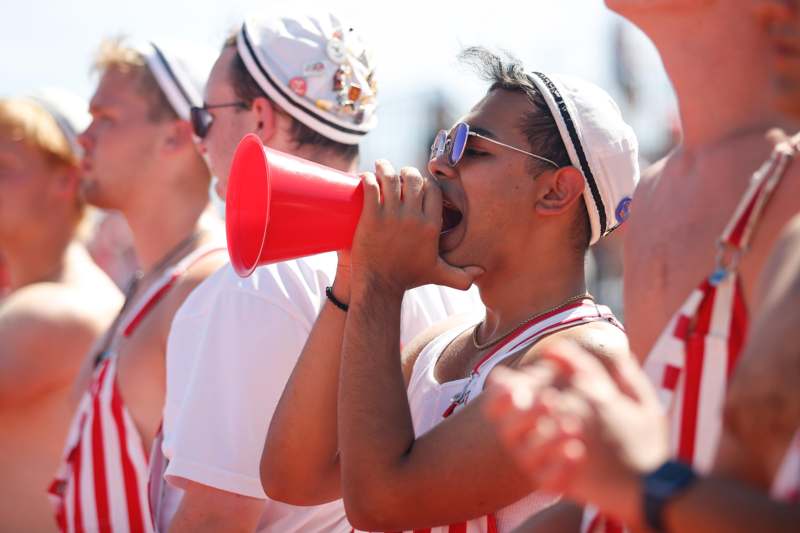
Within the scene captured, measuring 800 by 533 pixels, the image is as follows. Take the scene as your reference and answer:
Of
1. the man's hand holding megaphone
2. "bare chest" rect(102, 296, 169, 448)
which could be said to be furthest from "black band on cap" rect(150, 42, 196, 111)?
the man's hand holding megaphone

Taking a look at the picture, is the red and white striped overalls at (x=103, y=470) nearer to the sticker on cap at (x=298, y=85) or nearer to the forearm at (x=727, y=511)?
the sticker on cap at (x=298, y=85)

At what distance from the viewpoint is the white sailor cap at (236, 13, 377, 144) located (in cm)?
395

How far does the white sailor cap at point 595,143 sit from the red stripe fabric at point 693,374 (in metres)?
1.14

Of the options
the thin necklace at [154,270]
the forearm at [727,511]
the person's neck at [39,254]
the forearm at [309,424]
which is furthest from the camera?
the person's neck at [39,254]

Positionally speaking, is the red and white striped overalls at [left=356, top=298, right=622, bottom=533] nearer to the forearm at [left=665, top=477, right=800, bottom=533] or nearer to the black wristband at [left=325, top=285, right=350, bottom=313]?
the black wristband at [left=325, top=285, right=350, bottom=313]

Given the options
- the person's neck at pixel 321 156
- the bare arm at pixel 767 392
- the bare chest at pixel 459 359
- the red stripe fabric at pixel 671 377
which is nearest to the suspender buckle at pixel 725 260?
the red stripe fabric at pixel 671 377

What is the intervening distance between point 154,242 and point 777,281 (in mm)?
3384

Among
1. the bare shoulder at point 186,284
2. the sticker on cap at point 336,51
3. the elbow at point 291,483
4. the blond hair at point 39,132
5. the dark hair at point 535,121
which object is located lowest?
the blond hair at point 39,132

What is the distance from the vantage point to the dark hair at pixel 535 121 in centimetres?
320

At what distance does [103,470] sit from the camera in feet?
12.9

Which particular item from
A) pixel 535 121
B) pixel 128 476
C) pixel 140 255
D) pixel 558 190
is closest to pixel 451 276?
pixel 558 190

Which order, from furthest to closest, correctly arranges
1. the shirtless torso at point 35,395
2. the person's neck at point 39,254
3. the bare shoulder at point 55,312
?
the person's neck at point 39,254 < the bare shoulder at point 55,312 < the shirtless torso at point 35,395

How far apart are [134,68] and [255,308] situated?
1886 mm

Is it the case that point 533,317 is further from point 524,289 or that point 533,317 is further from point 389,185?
point 389,185
